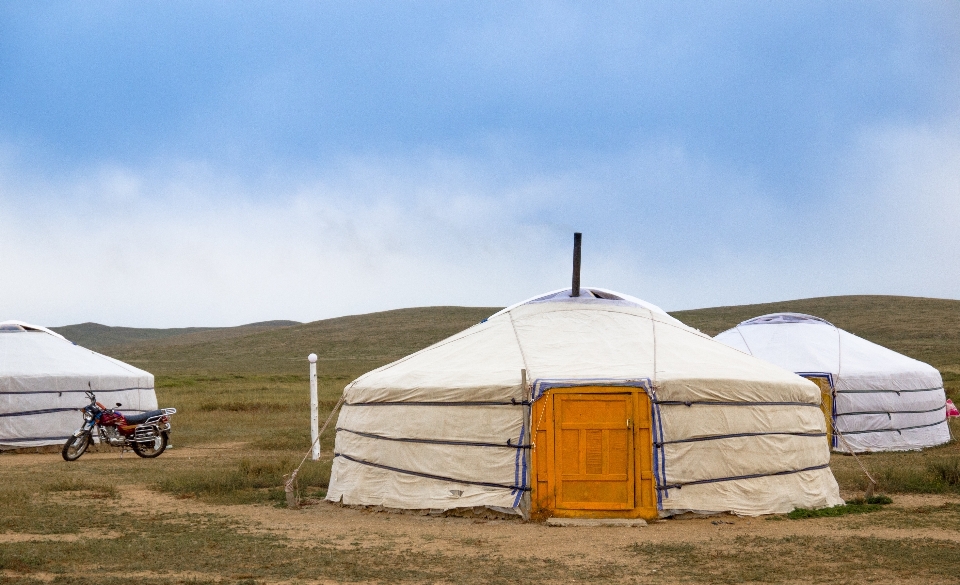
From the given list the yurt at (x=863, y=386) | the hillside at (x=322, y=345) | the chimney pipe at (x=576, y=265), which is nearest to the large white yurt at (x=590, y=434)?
the chimney pipe at (x=576, y=265)

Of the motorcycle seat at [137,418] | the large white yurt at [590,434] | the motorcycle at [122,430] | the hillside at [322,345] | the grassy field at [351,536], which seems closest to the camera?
the grassy field at [351,536]

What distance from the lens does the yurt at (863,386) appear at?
14859mm

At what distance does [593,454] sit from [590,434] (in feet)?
0.53

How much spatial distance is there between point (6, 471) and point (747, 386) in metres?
8.92

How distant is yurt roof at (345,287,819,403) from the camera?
8.50m

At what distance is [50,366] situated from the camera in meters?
15.5

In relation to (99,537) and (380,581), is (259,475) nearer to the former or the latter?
(99,537)

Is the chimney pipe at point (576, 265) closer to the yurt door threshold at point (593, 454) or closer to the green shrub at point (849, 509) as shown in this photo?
the yurt door threshold at point (593, 454)

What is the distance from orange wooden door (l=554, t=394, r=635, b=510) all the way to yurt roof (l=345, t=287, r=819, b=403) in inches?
12.8

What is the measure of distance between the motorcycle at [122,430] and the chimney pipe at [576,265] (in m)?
6.62

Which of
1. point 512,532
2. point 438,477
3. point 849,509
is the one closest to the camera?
point 512,532

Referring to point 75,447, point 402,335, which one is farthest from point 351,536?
point 402,335

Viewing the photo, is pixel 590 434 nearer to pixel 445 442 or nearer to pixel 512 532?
pixel 512 532

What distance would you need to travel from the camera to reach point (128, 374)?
16.2m
